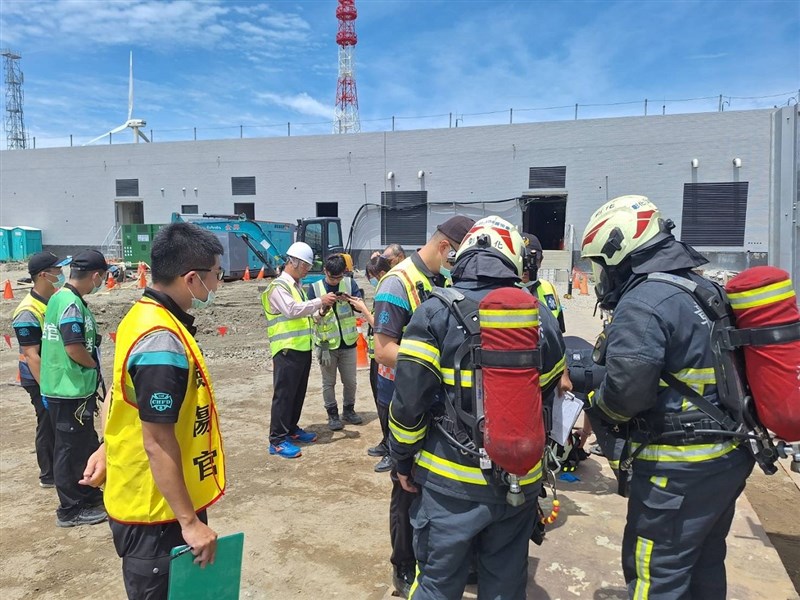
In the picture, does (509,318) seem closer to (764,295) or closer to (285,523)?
(764,295)

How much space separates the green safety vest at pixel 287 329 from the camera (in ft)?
17.5

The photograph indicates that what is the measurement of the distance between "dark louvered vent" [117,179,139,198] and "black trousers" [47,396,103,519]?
3208cm

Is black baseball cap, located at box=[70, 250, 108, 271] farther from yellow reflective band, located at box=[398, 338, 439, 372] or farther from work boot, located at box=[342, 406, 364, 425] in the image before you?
work boot, located at box=[342, 406, 364, 425]

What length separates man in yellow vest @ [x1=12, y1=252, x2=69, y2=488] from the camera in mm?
4355

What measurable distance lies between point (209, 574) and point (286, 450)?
3.43 m

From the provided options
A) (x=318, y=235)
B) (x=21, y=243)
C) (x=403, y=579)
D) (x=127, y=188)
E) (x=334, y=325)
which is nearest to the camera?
(x=403, y=579)

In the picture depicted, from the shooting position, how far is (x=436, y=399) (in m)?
2.22

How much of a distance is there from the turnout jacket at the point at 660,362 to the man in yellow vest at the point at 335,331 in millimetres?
3781

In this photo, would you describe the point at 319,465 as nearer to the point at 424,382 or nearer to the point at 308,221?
the point at 424,382

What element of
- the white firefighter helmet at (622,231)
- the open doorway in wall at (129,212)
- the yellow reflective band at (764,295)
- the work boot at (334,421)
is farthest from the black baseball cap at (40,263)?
the open doorway in wall at (129,212)

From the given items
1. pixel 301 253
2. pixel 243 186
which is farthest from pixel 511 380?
pixel 243 186

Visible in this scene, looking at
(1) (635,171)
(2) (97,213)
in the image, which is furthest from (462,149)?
(2) (97,213)

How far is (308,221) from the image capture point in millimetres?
19391

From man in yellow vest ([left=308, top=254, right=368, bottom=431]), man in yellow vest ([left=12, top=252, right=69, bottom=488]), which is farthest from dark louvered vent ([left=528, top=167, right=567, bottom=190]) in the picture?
man in yellow vest ([left=12, top=252, right=69, bottom=488])
